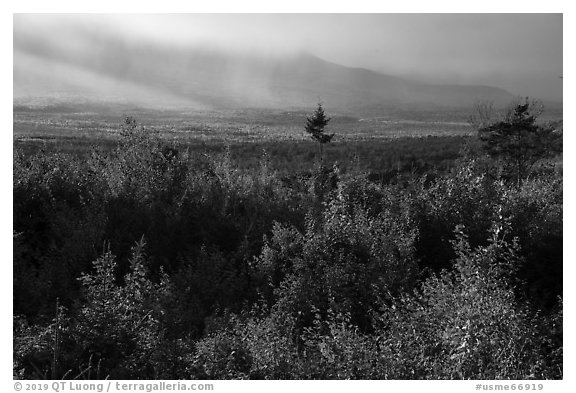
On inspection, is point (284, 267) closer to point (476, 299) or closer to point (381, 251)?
point (381, 251)

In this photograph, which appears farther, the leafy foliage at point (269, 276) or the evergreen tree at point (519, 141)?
the evergreen tree at point (519, 141)

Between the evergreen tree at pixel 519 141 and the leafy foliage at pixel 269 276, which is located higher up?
the evergreen tree at pixel 519 141

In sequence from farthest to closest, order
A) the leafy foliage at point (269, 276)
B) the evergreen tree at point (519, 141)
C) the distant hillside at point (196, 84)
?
1. the distant hillside at point (196, 84)
2. the evergreen tree at point (519, 141)
3. the leafy foliage at point (269, 276)

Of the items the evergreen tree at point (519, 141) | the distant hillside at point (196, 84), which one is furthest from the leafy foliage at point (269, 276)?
the distant hillside at point (196, 84)

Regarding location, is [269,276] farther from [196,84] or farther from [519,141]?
[196,84]

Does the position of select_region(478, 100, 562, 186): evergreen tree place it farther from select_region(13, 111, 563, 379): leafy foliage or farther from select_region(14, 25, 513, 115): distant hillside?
select_region(14, 25, 513, 115): distant hillside

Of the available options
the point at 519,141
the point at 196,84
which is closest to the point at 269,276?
the point at 519,141

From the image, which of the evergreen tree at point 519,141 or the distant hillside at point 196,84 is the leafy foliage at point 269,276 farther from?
the distant hillside at point 196,84

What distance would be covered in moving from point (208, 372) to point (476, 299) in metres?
2.62

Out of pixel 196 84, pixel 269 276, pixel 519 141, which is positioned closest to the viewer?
pixel 269 276

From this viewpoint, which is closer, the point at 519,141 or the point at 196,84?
the point at 519,141
